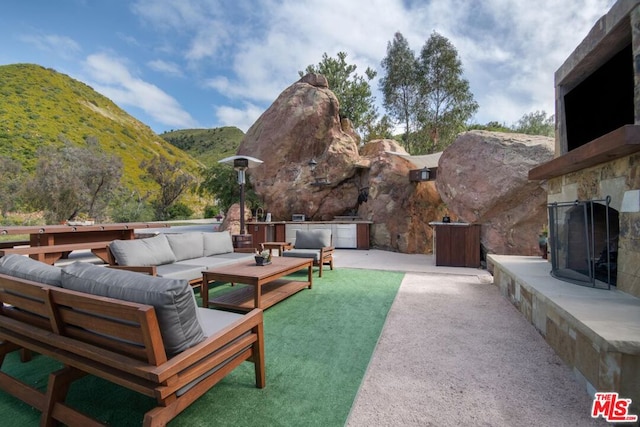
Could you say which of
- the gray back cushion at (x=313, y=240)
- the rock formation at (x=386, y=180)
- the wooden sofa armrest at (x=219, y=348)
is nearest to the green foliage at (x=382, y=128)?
the rock formation at (x=386, y=180)

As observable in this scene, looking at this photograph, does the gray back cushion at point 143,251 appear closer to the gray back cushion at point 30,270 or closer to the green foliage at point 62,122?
the gray back cushion at point 30,270

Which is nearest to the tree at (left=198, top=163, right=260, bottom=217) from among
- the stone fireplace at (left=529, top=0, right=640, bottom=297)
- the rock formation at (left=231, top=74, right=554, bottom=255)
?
the rock formation at (left=231, top=74, right=554, bottom=255)

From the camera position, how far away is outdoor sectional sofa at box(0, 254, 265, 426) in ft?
4.25

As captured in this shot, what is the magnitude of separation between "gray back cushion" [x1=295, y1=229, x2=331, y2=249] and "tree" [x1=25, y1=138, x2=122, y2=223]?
13.2 metres

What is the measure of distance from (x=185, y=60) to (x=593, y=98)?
2154cm

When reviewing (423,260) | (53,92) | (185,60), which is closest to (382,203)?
(423,260)

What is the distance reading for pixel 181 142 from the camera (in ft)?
154

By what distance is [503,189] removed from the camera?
5.87 meters

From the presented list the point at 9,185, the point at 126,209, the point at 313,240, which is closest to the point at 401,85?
the point at 313,240

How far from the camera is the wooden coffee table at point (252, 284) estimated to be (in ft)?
10.9

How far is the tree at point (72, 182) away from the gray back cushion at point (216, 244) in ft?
41.4

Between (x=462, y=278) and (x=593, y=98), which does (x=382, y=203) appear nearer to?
(x=462, y=278)

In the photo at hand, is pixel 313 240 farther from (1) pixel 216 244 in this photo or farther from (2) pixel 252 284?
(2) pixel 252 284

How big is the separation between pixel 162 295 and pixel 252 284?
2042 millimetres
